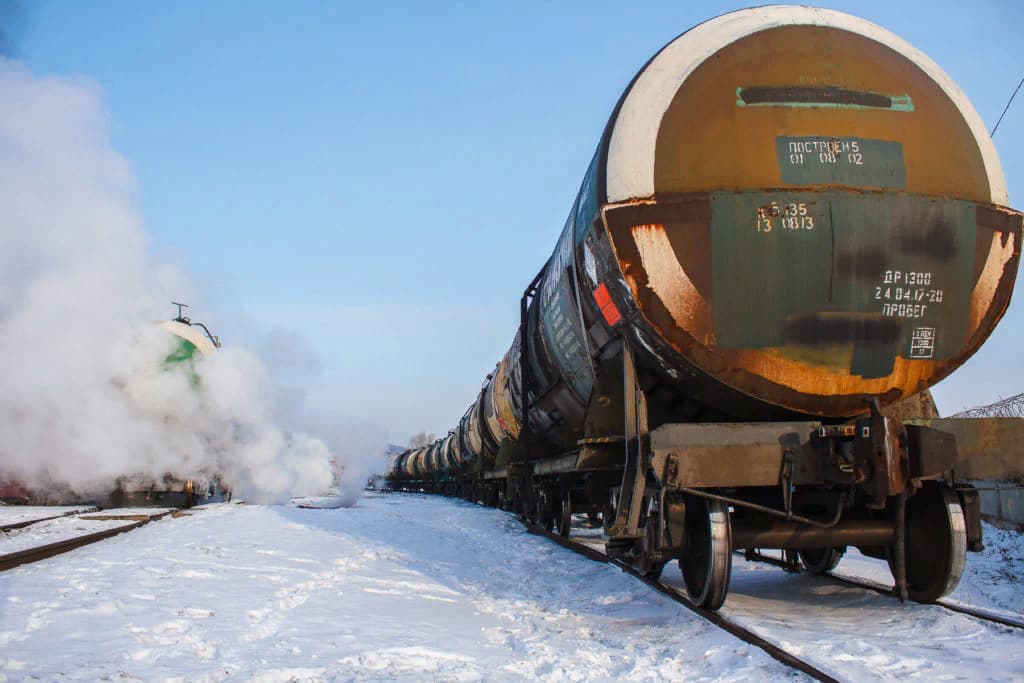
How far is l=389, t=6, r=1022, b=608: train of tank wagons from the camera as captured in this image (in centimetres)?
461

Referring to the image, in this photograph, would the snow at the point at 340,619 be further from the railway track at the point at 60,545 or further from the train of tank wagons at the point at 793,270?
the train of tank wagons at the point at 793,270

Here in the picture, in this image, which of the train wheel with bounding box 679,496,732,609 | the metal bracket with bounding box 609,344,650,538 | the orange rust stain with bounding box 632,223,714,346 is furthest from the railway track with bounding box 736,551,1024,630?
the orange rust stain with bounding box 632,223,714,346

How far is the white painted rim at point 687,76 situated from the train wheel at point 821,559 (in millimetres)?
3287

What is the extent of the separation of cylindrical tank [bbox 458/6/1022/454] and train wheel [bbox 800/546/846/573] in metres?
2.23

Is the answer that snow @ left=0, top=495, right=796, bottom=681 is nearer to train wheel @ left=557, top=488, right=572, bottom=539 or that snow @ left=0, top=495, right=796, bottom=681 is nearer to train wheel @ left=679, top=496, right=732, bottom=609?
train wheel @ left=679, top=496, right=732, bottom=609

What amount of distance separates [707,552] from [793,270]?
6.28ft

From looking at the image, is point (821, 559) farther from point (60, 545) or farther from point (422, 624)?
point (60, 545)

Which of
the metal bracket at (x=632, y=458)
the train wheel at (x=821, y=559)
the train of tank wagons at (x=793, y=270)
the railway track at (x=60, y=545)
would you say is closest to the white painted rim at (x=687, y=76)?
the train of tank wagons at (x=793, y=270)

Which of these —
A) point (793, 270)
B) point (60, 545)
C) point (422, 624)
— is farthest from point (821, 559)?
point (60, 545)

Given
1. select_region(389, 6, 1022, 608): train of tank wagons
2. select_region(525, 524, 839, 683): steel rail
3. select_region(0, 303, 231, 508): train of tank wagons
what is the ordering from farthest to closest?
1. select_region(0, 303, 231, 508): train of tank wagons
2. select_region(389, 6, 1022, 608): train of tank wagons
3. select_region(525, 524, 839, 683): steel rail

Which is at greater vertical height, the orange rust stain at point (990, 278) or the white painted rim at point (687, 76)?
the white painted rim at point (687, 76)

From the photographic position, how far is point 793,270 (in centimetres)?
463

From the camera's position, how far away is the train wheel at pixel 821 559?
6.62m

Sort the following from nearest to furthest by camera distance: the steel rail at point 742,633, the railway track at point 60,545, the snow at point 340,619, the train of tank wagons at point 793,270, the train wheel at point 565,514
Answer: the steel rail at point 742,633 → the snow at point 340,619 → the train of tank wagons at point 793,270 → the railway track at point 60,545 → the train wheel at point 565,514
